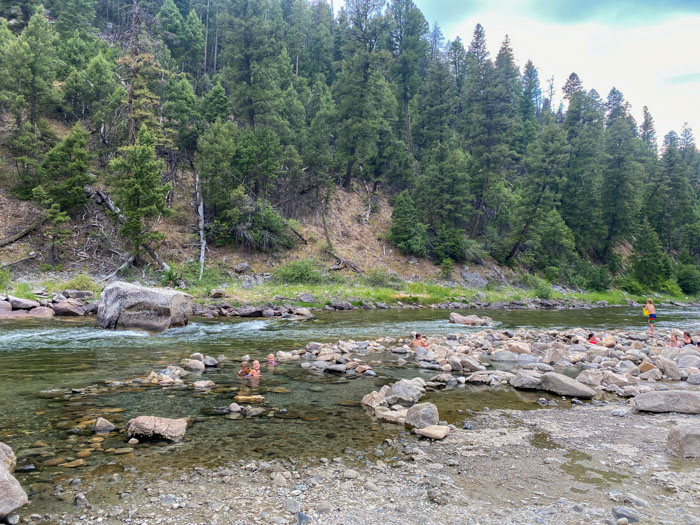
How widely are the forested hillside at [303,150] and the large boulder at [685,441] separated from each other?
2753 cm

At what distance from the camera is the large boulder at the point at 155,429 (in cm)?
588

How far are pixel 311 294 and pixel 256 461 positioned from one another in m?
22.0

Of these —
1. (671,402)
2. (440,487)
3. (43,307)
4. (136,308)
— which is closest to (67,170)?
(43,307)

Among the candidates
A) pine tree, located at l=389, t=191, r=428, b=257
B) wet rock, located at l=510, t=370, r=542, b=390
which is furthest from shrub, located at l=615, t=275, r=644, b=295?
wet rock, located at l=510, t=370, r=542, b=390

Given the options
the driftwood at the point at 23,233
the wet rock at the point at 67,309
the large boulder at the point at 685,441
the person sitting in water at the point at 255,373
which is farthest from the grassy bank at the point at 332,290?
the large boulder at the point at 685,441

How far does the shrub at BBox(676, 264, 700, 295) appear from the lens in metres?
46.4

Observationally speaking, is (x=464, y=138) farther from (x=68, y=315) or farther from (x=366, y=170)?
(x=68, y=315)

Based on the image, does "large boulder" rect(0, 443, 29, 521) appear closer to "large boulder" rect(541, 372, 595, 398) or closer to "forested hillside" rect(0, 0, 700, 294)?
"large boulder" rect(541, 372, 595, 398)

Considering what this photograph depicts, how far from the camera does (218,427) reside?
21.4ft

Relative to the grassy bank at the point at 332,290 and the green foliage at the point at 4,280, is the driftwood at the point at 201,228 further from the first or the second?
the green foliage at the point at 4,280

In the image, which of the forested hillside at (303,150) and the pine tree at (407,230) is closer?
the forested hillside at (303,150)

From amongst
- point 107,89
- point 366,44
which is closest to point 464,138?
point 366,44

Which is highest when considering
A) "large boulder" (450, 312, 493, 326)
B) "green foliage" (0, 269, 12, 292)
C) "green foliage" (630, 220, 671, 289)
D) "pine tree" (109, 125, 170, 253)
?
"pine tree" (109, 125, 170, 253)

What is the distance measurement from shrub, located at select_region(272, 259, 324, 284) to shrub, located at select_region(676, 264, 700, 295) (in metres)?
42.9
